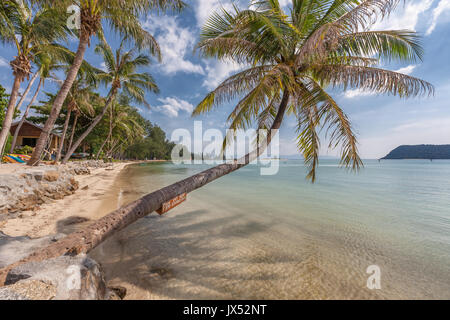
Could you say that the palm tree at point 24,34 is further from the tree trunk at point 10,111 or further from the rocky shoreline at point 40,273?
the rocky shoreline at point 40,273

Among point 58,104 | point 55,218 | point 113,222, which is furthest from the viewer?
point 58,104

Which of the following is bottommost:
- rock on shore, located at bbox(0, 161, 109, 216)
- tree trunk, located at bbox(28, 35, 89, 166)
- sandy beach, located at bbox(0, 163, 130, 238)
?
sandy beach, located at bbox(0, 163, 130, 238)

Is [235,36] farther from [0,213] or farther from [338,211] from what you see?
[338,211]

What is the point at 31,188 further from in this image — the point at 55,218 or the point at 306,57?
the point at 306,57

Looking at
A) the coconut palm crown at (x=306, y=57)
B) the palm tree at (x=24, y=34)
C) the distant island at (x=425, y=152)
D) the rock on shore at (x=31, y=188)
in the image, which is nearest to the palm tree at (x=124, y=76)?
the palm tree at (x=24, y=34)

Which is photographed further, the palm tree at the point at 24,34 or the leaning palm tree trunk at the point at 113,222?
the palm tree at the point at 24,34

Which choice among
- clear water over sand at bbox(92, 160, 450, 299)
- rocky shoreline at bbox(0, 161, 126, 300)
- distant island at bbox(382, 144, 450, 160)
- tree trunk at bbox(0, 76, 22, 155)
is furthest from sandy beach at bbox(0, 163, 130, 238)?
distant island at bbox(382, 144, 450, 160)

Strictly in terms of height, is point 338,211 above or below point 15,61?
below

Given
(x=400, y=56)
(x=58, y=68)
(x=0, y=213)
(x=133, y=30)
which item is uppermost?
(x=58, y=68)

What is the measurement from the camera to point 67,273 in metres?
1.38

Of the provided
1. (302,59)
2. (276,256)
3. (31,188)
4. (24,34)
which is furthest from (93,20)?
(276,256)

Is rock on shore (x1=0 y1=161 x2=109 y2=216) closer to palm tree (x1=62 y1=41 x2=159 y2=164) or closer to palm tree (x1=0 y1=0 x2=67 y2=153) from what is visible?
palm tree (x1=0 y1=0 x2=67 y2=153)
